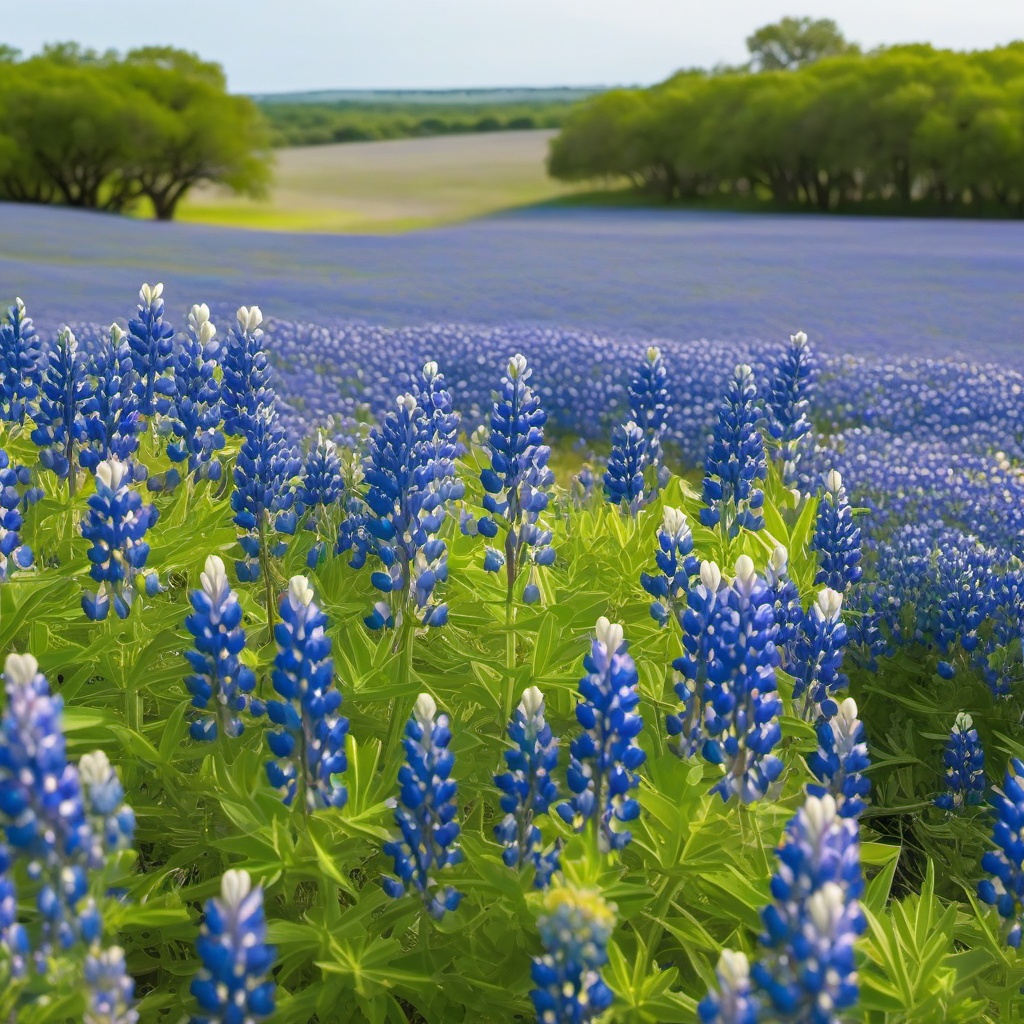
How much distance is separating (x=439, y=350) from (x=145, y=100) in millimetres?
30501

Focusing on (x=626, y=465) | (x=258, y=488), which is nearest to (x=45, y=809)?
(x=258, y=488)

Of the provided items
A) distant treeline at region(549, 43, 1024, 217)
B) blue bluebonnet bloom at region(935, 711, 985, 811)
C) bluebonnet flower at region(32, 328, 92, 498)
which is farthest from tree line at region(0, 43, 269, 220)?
blue bluebonnet bloom at region(935, 711, 985, 811)

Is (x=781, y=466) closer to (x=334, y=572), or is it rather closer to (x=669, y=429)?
(x=334, y=572)

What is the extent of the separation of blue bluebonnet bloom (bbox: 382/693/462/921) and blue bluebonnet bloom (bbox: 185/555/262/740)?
49cm

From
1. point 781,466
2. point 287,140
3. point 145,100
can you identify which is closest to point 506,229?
point 145,100

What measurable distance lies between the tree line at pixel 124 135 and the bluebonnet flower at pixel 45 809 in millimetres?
37183

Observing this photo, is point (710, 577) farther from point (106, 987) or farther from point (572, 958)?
point (106, 987)

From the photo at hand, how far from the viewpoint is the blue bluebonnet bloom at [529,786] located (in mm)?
2381

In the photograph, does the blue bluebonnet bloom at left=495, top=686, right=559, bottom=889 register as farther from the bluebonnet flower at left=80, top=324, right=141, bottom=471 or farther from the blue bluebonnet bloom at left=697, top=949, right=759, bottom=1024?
the bluebonnet flower at left=80, top=324, right=141, bottom=471

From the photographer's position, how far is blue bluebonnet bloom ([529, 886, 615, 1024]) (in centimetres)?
191

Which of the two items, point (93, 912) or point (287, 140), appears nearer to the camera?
point (93, 912)

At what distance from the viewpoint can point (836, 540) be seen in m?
4.14

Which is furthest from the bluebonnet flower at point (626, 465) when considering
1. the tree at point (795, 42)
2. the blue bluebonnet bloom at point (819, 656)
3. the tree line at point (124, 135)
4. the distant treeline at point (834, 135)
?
the tree at point (795, 42)

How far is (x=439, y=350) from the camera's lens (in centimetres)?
1075
